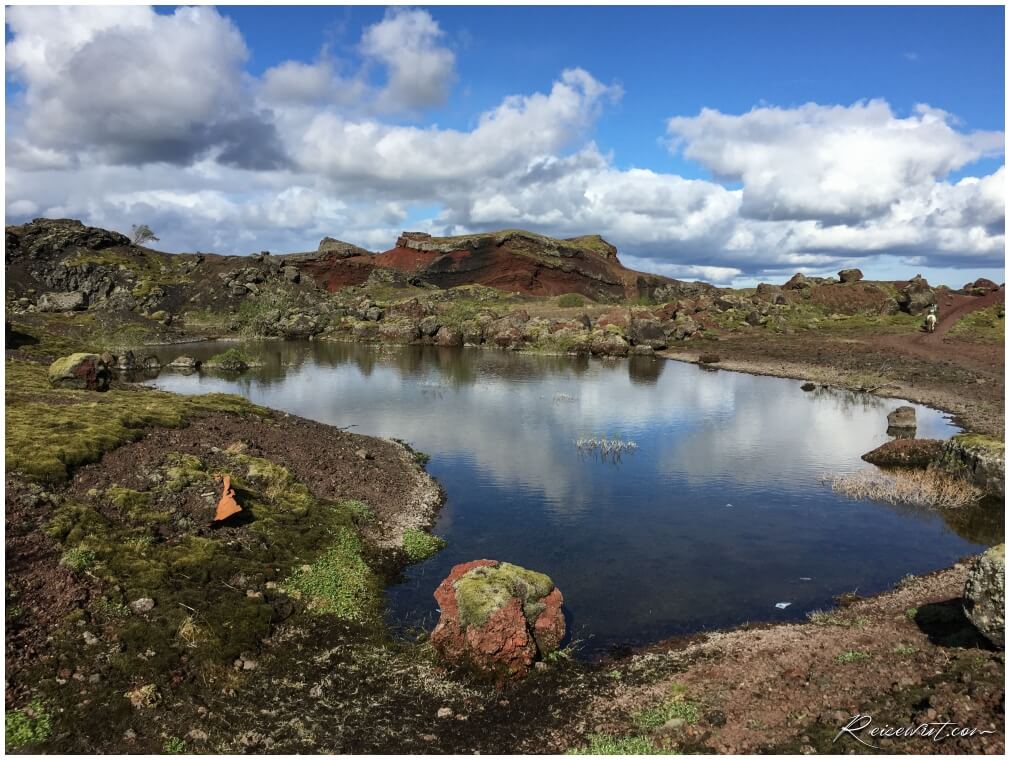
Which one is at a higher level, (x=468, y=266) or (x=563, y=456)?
(x=468, y=266)

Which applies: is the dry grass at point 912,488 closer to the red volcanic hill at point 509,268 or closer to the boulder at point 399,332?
the boulder at point 399,332

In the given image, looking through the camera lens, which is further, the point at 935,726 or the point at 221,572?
the point at 221,572

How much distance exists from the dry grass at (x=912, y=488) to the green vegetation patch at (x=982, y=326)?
68377mm

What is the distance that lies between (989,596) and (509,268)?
15707 centimetres

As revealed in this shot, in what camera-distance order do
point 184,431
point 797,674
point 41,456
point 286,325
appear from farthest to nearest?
point 286,325
point 184,431
point 41,456
point 797,674

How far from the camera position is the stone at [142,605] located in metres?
16.4

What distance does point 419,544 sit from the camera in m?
24.8

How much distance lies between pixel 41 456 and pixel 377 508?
13.0 m

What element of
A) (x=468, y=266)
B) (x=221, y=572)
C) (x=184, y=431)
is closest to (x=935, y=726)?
(x=221, y=572)

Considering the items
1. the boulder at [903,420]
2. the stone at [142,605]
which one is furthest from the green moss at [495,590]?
the boulder at [903,420]

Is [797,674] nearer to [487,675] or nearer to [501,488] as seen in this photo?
[487,675]

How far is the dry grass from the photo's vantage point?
97.5ft

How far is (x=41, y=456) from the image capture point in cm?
2266

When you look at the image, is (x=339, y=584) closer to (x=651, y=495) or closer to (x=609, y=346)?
(x=651, y=495)
